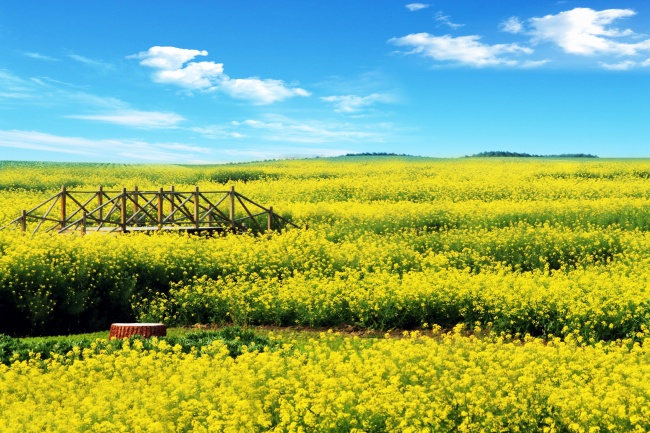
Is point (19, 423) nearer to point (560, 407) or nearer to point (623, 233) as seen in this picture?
point (560, 407)

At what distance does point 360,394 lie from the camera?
9.18m

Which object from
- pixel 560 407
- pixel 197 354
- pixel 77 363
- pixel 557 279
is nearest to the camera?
pixel 560 407

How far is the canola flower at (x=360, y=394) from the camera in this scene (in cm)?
839

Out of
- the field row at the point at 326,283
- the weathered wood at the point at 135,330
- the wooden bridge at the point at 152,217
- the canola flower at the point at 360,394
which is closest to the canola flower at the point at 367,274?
the field row at the point at 326,283

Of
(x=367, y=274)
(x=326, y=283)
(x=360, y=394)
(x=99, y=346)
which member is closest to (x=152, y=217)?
(x=367, y=274)

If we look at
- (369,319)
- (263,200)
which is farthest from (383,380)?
(263,200)

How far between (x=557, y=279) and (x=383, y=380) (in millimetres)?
10650

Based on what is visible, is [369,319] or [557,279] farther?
[557,279]

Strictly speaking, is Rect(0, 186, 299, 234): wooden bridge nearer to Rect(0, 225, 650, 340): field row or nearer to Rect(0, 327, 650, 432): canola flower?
Rect(0, 225, 650, 340): field row

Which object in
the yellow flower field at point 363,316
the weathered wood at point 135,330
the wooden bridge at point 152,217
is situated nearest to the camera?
the yellow flower field at point 363,316

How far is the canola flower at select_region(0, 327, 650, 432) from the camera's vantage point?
8.39 metres

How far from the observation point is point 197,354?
13617 mm

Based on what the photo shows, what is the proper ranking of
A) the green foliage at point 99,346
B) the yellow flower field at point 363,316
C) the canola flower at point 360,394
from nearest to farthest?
the canola flower at point 360,394
the yellow flower field at point 363,316
the green foliage at point 99,346

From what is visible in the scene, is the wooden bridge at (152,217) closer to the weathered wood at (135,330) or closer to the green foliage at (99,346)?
the weathered wood at (135,330)
